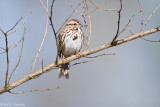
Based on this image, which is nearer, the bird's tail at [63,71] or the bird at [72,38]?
the bird at [72,38]

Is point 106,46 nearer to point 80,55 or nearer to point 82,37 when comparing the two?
point 80,55

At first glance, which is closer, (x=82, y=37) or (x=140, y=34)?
(x=140, y=34)

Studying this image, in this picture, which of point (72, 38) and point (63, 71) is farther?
point (63, 71)

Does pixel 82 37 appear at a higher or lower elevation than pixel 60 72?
higher

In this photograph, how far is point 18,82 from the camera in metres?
3.43

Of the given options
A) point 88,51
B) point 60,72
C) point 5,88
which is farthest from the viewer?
point 60,72

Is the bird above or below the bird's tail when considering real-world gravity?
above

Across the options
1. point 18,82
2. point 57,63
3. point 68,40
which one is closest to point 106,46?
point 57,63

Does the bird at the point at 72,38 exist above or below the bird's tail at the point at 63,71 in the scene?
above

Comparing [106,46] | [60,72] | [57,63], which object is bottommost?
[60,72]

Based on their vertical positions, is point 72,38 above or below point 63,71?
above

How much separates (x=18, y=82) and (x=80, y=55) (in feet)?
3.18

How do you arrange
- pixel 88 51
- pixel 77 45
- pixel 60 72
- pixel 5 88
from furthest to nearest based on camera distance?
pixel 60 72
pixel 77 45
pixel 88 51
pixel 5 88

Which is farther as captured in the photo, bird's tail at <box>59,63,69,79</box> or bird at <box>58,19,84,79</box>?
bird's tail at <box>59,63,69,79</box>
